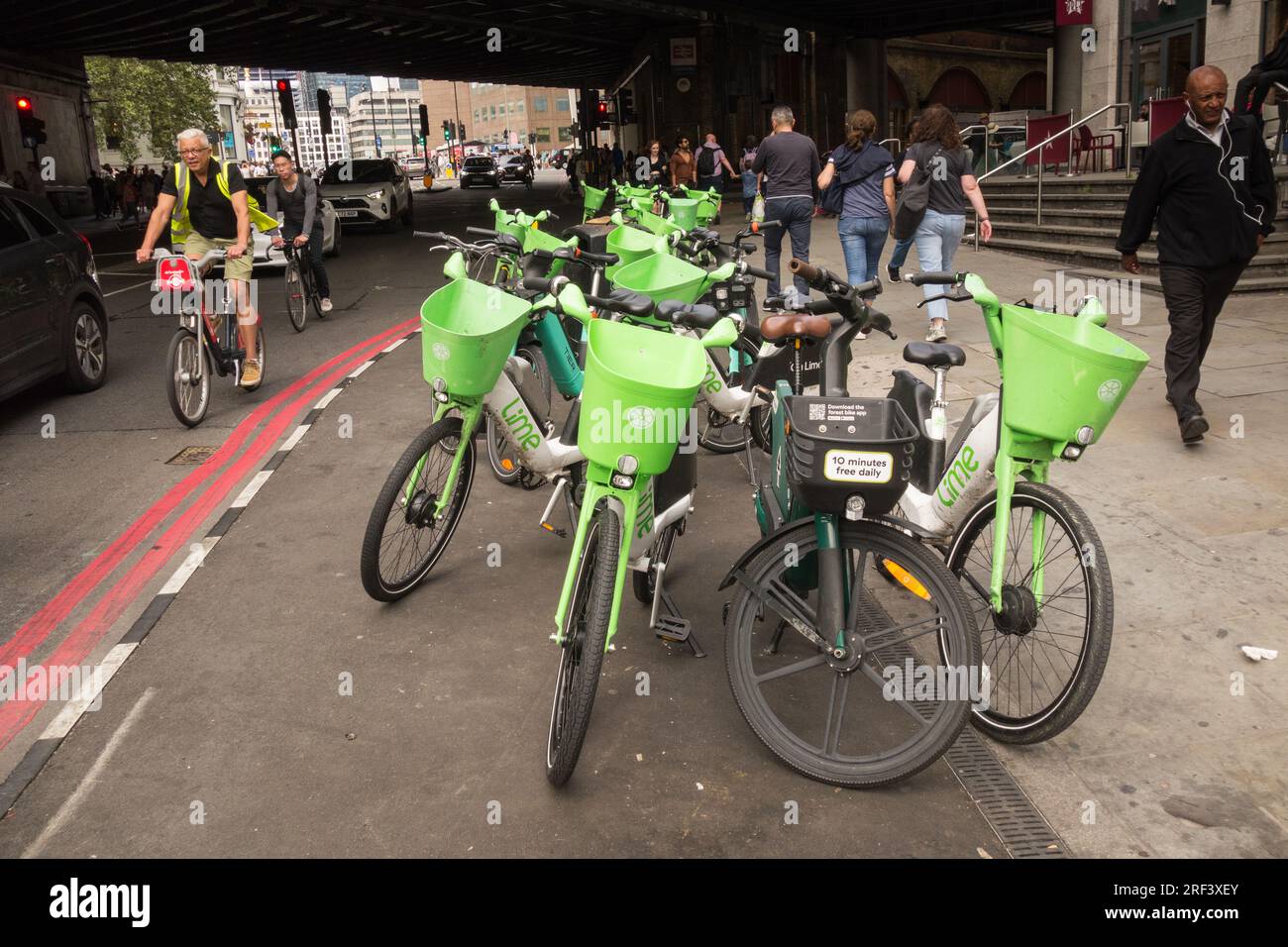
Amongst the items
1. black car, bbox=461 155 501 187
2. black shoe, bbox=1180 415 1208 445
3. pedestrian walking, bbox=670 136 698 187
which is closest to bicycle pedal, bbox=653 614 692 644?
black shoe, bbox=1180 415 1208 445

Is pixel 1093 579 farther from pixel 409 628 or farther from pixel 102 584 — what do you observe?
pixel 102 584

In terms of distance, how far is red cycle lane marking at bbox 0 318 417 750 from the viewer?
13.3 ft

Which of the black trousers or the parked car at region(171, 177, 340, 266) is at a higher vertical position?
the parked car at region(171, 177, 340, 266)

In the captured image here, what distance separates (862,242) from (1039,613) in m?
6.80

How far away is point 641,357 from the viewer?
11.1ft

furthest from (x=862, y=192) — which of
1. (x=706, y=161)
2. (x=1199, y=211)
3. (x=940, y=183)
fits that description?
(x=706, y=161)

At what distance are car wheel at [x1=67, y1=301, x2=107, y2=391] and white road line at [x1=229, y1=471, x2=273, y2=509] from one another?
317 cm

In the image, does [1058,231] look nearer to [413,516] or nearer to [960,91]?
[413,516]

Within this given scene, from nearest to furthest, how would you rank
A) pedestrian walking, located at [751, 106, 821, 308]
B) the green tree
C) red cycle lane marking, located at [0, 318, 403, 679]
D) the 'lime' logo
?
the 'lime' logo < red cycle lane marking, located at [0, 318, 403, 679] < pedestrian walking, located at [751, 106, 821, 308] < the green tree

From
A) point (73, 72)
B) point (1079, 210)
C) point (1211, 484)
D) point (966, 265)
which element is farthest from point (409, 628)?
point (73, 72)

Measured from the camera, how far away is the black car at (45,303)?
26.0 feet

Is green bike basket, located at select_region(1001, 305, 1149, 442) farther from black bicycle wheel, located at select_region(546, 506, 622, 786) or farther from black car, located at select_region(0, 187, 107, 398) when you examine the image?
black car, located at select_region(0, 187, 107, 398)

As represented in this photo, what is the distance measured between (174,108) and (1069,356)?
7192cm
